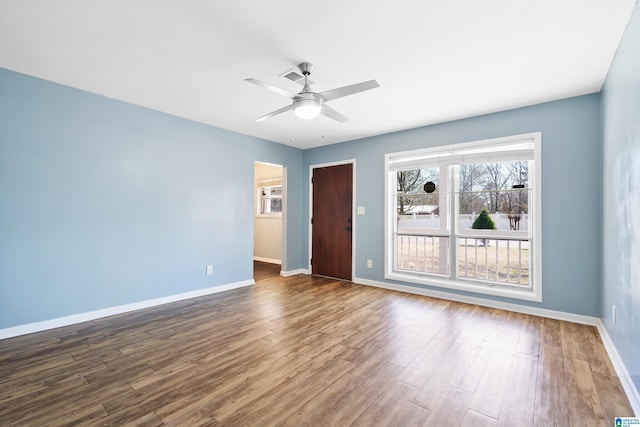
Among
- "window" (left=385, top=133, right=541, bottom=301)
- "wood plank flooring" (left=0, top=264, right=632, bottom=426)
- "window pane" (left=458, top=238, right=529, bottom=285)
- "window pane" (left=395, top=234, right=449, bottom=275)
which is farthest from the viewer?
"window pane" (left=395, top=234, right=449, bottom=275)

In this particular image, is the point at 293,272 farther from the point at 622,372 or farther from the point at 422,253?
the point at 622,372

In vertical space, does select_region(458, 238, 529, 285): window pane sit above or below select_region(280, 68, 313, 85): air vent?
below

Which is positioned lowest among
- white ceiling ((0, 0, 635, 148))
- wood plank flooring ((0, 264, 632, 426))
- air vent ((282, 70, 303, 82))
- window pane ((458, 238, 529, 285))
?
wood plank flooring ((0, 264, 632, 426))

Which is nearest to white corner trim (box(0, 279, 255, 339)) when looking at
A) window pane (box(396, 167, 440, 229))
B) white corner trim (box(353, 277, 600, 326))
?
white corner trim (box(353, 277, 600, 326))

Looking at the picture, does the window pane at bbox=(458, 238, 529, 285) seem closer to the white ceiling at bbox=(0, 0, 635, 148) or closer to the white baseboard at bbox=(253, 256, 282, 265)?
the white ceiling at bbox=(0, 0, 635, 148)

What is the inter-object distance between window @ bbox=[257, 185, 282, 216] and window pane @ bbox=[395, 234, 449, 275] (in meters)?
3.20

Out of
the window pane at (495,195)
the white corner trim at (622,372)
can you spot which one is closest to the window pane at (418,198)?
the window pane at (495,195)

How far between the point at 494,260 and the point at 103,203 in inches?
200

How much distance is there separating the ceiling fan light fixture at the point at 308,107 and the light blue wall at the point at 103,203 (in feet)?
7.34

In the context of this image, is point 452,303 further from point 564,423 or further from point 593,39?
point 593,39

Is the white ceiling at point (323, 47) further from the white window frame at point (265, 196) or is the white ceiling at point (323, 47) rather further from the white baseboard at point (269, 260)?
the white baseboard at point (269, 260)

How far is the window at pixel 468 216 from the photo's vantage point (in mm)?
3520

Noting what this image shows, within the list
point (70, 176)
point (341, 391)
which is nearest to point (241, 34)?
point (70, 176)

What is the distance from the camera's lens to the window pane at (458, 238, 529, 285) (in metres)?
3.78
